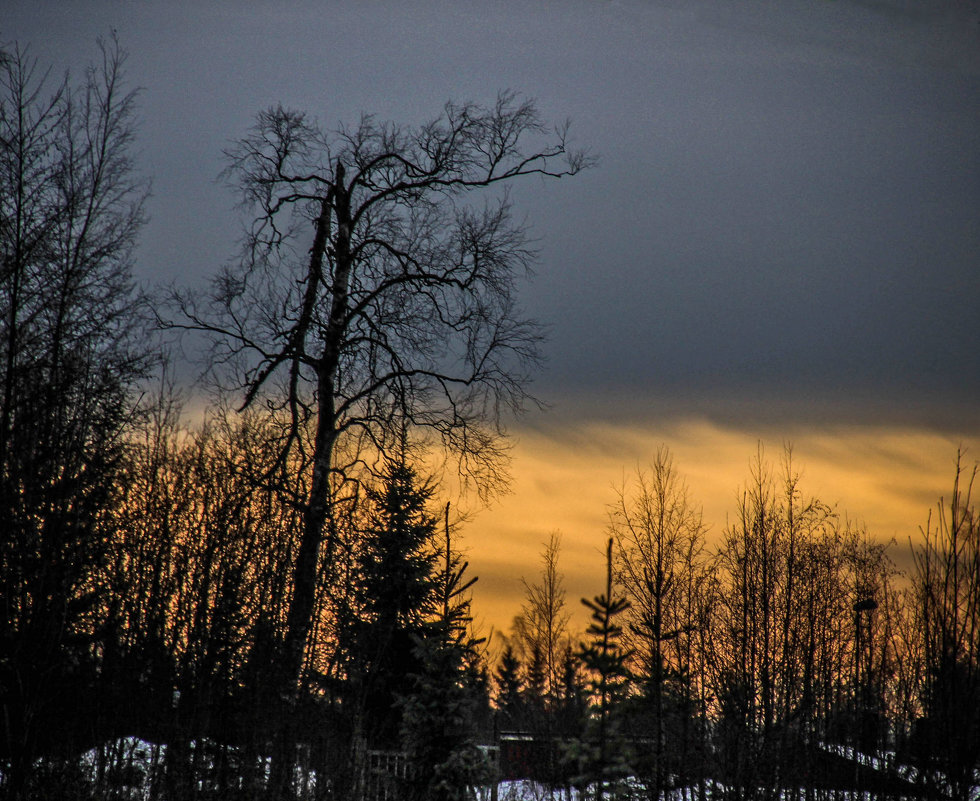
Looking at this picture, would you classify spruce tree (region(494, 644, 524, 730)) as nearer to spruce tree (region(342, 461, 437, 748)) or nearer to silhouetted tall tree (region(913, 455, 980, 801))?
spruce tree (region(342, 461, 437, 748))

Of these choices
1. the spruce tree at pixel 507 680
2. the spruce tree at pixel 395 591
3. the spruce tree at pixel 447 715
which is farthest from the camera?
the spruce tree at pixel 507 680

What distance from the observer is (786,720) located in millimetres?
18000

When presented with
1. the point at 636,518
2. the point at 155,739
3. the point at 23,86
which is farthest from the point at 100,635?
the point at 636,518

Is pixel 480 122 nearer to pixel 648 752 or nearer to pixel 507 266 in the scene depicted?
pixel 507 266

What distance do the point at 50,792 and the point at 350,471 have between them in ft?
25.3

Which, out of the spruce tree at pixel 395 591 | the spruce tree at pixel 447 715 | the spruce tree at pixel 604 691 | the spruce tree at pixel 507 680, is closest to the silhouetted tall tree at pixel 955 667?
the spruce tree at pixel 604 691

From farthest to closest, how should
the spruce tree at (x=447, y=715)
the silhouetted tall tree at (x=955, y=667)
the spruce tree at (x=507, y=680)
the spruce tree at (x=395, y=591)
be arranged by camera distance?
1. the spruce tree at (x=507, y=680)
2. the spruce tree at (x=395, y=591)
3. the spruce tree at (x=447, y=715)
4. the silhouetted tall tree at (x=955, y=667)

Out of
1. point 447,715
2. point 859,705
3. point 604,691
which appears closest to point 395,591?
point 447,715

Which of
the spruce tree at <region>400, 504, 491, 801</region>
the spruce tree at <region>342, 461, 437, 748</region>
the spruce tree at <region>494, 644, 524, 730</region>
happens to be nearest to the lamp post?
the spruce tree at <region>400, 504, 491, 801</region>

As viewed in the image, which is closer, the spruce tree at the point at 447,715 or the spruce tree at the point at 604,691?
the spruce tree at the point at 604,691

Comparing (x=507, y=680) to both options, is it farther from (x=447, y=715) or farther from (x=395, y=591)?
(x=447, y=715)

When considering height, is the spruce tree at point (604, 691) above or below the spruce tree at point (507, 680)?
above

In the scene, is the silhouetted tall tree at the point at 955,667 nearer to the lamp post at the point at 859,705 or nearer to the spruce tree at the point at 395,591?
the lamp post at the point at 859,705

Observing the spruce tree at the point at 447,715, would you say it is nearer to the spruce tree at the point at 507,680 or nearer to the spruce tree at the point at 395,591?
the spruce tree at the point at 395,591
